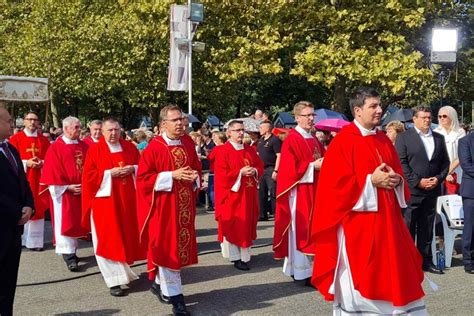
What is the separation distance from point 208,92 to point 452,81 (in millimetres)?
9875

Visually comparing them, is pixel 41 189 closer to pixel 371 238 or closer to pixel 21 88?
Answer: pixel 371 238

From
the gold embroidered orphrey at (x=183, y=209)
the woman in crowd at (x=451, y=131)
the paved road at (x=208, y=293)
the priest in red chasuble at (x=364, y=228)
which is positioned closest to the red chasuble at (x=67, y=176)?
the paved road at (x=208, y=293)

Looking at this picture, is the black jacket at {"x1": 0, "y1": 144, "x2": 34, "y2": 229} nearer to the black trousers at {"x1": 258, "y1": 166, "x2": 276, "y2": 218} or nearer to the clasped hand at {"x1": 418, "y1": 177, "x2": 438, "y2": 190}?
the clasped hand at {"x1": 418, "y1": 177, "x2": 438, "y2": 190}

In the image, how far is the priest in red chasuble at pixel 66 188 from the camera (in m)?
7.82

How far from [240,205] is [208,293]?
1735 mm

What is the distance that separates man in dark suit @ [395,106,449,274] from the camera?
7.21 meters

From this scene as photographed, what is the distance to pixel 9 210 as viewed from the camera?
4.55 m

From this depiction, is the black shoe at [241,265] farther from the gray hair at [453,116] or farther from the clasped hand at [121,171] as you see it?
the gray hair at [453,116]

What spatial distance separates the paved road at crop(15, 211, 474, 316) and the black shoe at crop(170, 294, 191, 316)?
21 centimetres

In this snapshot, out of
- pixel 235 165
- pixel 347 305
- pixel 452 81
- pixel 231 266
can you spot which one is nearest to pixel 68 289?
pixel 231 266

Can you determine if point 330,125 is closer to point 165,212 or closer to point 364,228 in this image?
point 165,212

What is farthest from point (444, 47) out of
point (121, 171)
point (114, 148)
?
point (121, 171)

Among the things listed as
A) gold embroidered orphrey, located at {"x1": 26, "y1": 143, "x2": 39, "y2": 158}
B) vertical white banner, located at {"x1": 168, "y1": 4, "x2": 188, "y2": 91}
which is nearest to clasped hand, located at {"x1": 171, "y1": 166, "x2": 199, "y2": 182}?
gold embroidered orphrey, located at {"x1": 26, "y1": 143, "x2": 39, "y2": 158}

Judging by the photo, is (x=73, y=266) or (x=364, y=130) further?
(x=73, y=266)
